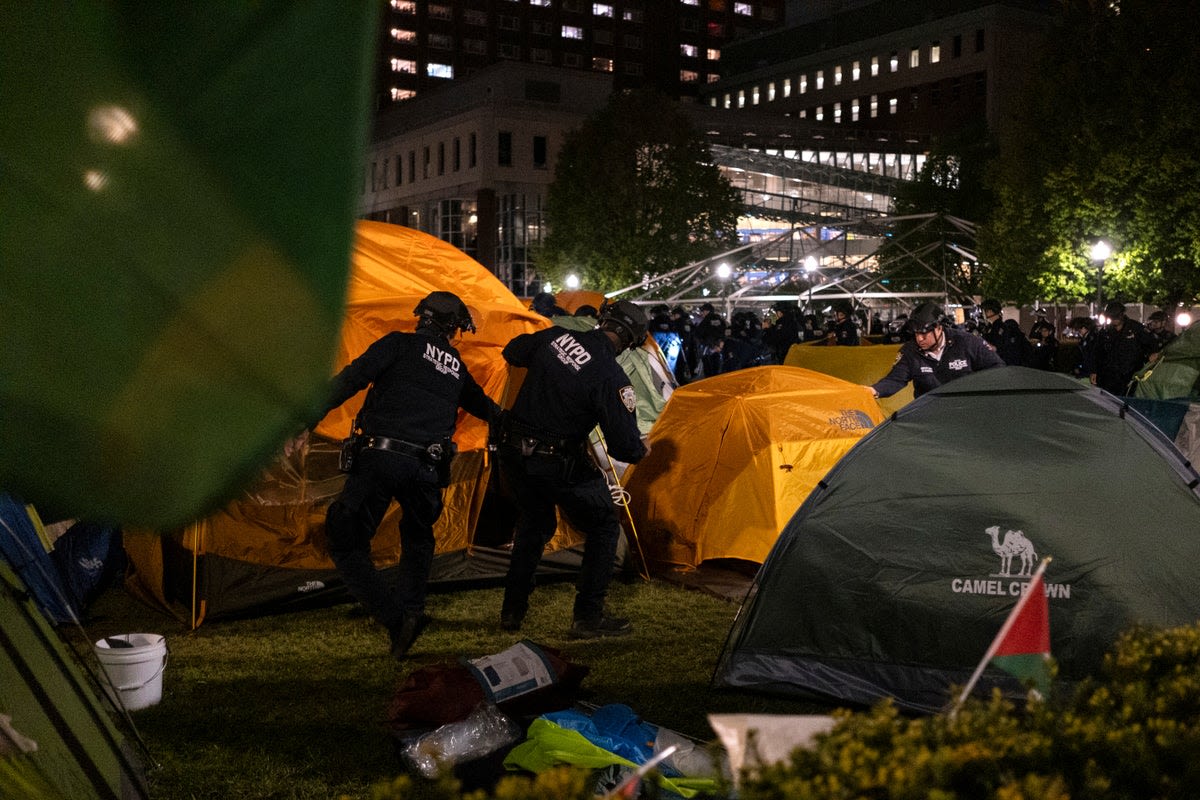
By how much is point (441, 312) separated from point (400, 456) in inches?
34.3

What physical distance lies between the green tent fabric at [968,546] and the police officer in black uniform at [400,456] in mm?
1845

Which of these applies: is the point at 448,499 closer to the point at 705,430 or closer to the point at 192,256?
the point at 705,430

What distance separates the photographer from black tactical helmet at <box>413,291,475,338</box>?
617cm

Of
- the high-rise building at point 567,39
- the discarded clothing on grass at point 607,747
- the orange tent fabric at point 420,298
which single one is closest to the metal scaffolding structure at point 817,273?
the orange tent fabric at point 420,298

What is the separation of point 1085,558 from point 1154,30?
24.9 metres

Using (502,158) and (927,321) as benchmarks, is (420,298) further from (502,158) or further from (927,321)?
(502,158)

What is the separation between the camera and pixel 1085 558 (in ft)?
16.3

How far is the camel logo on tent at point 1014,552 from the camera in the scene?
5.01m

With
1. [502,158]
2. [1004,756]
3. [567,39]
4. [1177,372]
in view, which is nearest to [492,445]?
[1004,756]

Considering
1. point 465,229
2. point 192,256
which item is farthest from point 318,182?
point 465,229

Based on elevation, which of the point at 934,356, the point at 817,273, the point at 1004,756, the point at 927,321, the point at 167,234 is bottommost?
the point at 1004,756

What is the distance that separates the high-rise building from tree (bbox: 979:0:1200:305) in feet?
233

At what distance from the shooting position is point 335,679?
5.67 meters

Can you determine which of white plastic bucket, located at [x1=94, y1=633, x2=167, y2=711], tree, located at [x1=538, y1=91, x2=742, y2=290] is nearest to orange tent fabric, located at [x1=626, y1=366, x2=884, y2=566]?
white plastic bucket, located at [x1=94, y1=633, x2=167, y2=711]
